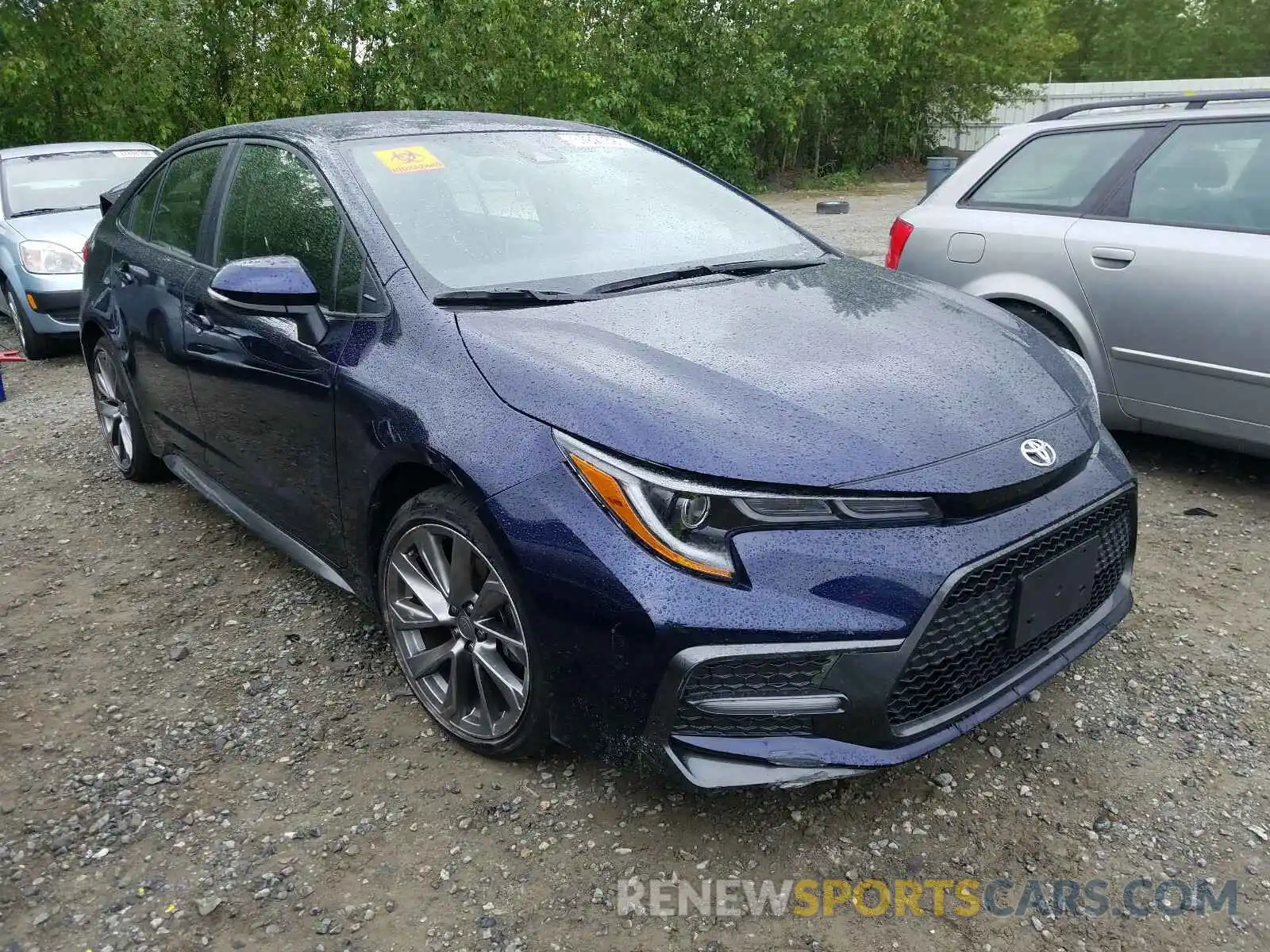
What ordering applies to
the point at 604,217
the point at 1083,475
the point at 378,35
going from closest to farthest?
the point at 1083,475 → the point at 604,217 → the point at 378,35

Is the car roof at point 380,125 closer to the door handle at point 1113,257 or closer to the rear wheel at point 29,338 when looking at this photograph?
the door handle at point 1113,257

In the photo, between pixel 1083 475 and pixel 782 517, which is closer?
pixel 782 517

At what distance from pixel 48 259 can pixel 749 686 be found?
701cm

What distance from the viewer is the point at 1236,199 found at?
403cm

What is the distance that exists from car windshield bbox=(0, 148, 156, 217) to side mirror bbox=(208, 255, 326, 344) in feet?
19.8

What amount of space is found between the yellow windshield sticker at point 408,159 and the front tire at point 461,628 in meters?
1.12

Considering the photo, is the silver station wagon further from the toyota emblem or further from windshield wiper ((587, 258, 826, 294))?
the toyota emblem

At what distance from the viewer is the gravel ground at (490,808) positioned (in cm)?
218

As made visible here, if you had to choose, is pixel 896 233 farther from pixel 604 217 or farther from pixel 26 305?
pixel 26 305

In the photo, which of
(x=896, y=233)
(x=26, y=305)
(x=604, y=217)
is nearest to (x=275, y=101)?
(x=26, y=305)

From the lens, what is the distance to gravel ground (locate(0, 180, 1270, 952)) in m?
2.18

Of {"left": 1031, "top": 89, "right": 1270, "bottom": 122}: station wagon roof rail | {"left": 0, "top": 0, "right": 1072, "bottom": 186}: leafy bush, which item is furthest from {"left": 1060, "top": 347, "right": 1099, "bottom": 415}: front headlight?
{"left": 0, "top": 0, "right": 1072, "bottom": 186}: leafy bush

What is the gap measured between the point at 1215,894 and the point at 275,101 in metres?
12.8

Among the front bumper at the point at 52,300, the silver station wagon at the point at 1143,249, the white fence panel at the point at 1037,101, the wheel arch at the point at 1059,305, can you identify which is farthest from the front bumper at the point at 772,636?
the white fence panel at the point at 1037,101
